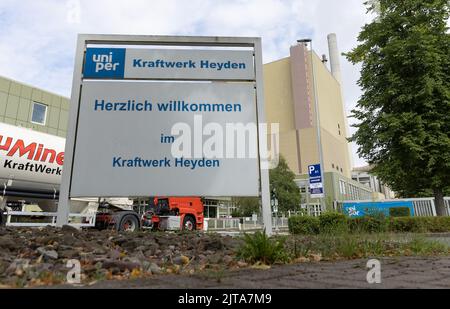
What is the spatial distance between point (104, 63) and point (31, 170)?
7.97m

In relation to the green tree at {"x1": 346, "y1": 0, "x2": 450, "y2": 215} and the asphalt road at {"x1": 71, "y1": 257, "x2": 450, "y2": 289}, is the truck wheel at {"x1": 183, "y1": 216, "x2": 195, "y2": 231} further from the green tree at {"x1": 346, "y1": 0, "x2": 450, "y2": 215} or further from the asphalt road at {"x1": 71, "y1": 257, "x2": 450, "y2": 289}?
the asphalt road at {"x1": 71, "y1": 257, "x2": 450, "y2": 289}

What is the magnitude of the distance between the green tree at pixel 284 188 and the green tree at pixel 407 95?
25.6m

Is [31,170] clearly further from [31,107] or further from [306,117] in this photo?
[306,117]

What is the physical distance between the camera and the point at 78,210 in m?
14.2

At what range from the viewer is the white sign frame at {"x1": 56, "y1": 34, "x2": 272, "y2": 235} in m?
6.62

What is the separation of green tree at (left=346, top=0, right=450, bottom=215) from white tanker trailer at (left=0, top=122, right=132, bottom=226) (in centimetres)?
1360

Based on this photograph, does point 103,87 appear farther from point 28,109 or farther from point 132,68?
point 28,109

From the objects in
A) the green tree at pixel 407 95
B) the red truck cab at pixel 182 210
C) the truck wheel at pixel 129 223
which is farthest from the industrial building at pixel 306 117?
the truck wheel at pixel 129 223

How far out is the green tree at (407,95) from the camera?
1570 centimetres

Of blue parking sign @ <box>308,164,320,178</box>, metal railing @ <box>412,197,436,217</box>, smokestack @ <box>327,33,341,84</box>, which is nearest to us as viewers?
blue parking sign @ <box>308,164,320,178</box>

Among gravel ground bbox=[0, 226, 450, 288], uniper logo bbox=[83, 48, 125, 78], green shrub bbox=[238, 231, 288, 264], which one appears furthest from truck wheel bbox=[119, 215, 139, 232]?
green shrub bbox=[238, 231, 288, 264]

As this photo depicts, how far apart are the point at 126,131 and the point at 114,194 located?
1.37 metres

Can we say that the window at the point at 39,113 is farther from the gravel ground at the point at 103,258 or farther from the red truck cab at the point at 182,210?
the gravel ground at the point at 103,258

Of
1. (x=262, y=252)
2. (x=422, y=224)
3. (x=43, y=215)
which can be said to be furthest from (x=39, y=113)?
Answer: (x=262, y=252)
